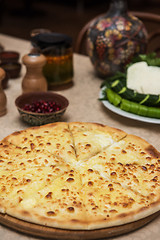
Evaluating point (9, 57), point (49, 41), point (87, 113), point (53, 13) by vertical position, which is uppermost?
point (49, 41)

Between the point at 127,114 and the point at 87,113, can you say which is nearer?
the point at 127,114

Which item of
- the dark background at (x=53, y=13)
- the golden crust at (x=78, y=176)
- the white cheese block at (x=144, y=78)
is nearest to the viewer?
the golden crust at (x=78, y=176)

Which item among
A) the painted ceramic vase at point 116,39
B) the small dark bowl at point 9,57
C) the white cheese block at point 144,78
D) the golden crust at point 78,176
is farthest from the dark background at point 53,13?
the golden crust at point 78,176

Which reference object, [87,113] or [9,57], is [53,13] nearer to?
[9,57]

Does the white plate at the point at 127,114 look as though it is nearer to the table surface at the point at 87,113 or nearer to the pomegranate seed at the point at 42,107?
the table surface at the point at 87,113

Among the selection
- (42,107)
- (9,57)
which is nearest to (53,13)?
(9,57)

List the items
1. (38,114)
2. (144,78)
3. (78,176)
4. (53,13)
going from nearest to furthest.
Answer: (78,176), (38,114), (144,78), (53,13)
